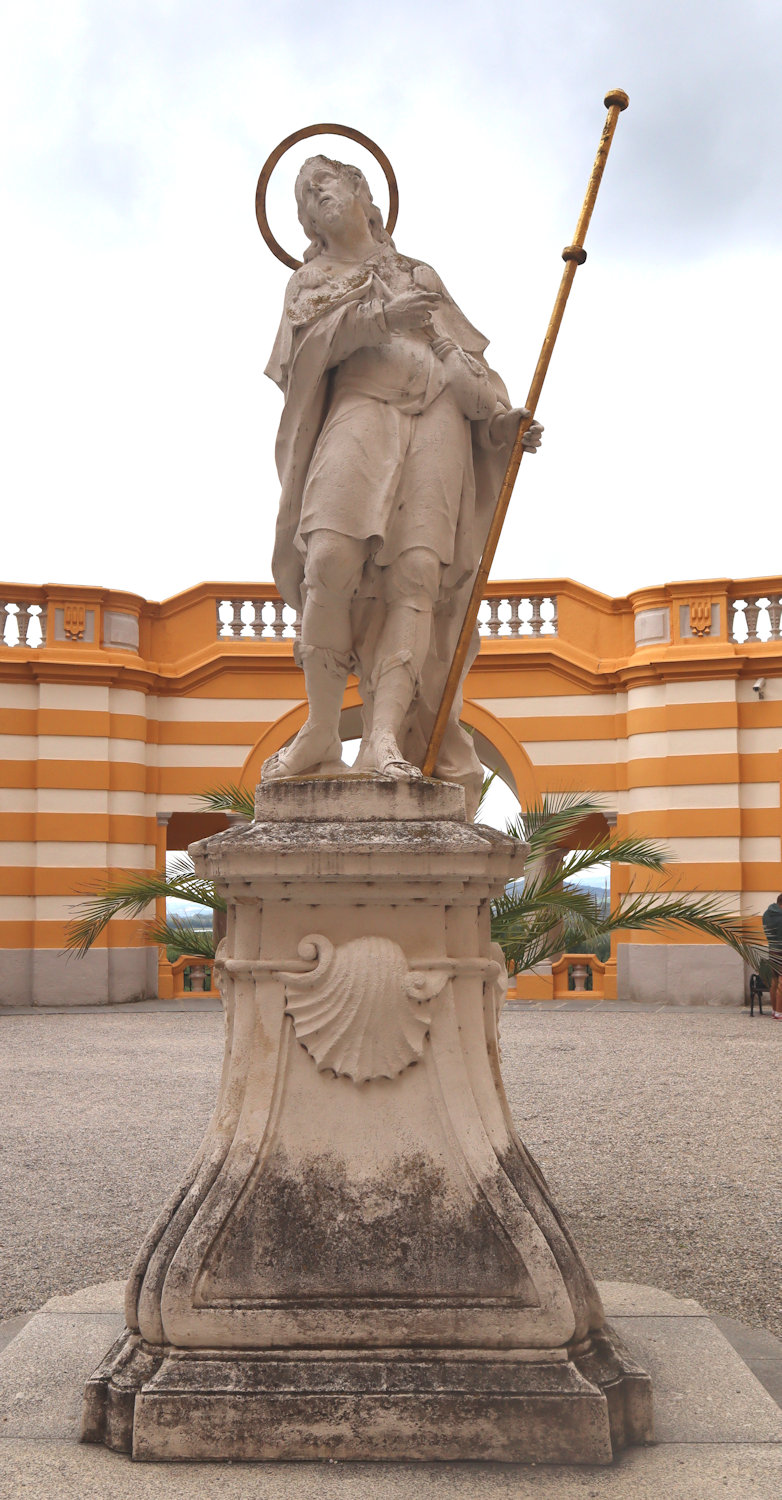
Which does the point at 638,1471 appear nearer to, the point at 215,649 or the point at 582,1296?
the point at 582,1296

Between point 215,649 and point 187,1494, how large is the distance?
12.8 metres

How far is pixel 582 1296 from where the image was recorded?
254cm

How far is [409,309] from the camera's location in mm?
3107

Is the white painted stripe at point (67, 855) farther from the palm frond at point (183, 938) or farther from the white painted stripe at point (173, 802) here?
the palm frond at point (183, 938)

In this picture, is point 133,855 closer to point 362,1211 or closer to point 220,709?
point 220,709

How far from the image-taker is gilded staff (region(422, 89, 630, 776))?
126 inches

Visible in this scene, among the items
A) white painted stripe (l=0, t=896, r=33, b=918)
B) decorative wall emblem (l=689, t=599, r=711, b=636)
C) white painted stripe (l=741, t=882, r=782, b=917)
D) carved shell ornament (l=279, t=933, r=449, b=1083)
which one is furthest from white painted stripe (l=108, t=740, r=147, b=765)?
carved shell ornament (l=279, t=933, r=449, b=1083)

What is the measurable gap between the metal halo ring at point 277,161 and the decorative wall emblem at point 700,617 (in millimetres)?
10827

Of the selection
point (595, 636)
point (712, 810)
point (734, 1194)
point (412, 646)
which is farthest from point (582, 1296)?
point (595, 636)

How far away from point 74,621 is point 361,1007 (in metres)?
12.2

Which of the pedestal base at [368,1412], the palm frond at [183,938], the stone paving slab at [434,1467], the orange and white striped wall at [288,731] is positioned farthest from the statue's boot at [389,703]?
the orange and white striped wall at [288,731]

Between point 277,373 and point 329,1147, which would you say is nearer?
point 329,1147

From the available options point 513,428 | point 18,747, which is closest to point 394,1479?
point 513,428

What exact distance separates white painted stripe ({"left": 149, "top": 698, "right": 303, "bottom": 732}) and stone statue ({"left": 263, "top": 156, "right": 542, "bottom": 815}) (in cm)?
1123
